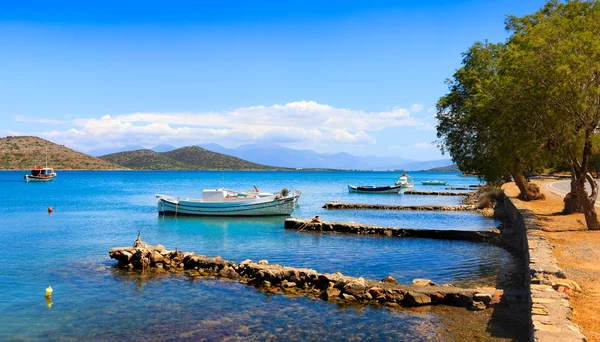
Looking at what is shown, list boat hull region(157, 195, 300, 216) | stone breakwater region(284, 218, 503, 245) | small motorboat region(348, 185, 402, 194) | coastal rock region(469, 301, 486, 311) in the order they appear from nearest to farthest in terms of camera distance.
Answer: coastal rock region(469, 301, 486, 311) < stone breakwater region(284, 218, 503, 245) < boat hull region(157, 195, 300, 216) < small motorboat region(348, 185, 402, 194)

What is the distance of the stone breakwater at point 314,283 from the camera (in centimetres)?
1460

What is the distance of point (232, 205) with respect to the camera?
148ft

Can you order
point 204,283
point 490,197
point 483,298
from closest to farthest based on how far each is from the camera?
point 483,298 < point 204,283 < point 490,197

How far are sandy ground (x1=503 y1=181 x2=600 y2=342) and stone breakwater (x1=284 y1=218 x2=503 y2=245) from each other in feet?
10.3

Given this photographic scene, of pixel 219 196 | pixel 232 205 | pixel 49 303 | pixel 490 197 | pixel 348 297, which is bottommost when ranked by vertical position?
pixel 49 303

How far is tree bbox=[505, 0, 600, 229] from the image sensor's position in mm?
19062

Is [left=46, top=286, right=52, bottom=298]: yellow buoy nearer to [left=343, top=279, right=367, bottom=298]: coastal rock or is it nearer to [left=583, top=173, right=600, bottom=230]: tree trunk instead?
[left=343, top=279, right=367, bottom=298]: coastal rock

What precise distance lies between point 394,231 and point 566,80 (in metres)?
14.8

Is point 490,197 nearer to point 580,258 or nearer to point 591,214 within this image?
point 591,214

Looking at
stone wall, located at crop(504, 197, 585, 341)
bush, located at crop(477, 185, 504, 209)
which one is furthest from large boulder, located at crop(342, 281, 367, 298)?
bush, located at crop(477, 185, 504, 209)

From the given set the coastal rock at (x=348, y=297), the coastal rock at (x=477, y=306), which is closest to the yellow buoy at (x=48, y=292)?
the coastal rock at (x=348, y=297)

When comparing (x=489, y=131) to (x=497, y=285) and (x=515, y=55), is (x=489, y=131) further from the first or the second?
(x=497, y=285)

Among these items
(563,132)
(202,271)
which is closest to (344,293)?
(202,271)

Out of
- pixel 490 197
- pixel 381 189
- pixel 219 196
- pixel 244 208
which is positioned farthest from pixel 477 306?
pixel 381 189
